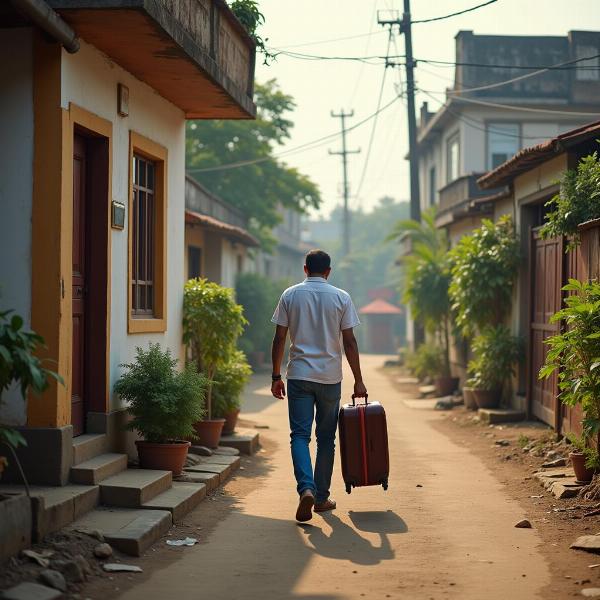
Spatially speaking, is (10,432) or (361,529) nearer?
(10,432)

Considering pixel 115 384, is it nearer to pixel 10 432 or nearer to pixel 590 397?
pixel 10 432

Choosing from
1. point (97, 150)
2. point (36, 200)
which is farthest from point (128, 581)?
point (97, 150)

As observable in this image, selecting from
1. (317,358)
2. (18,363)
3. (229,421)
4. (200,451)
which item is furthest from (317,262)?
(229,421)

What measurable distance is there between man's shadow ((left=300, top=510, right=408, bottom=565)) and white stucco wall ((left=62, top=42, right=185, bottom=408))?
2.42m

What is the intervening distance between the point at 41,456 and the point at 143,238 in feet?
11.6

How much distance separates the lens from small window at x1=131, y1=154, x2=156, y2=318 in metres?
9.90

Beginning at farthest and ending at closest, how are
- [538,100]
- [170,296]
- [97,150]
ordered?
[538,100] < [170,296] < [97,150]

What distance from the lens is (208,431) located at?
10852mm

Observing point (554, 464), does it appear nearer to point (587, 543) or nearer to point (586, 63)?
point (587, 543)

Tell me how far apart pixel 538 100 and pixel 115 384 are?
21830 mm

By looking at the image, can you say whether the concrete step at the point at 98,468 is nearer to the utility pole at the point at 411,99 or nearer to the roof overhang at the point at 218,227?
the roof overhang at the point at 218,227

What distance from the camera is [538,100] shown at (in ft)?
91.2

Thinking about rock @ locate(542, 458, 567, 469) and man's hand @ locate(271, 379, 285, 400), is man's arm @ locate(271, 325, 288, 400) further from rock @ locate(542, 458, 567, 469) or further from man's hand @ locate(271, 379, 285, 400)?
rock @ locate(542, 458, 567, 469)

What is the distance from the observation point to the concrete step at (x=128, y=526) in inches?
256
